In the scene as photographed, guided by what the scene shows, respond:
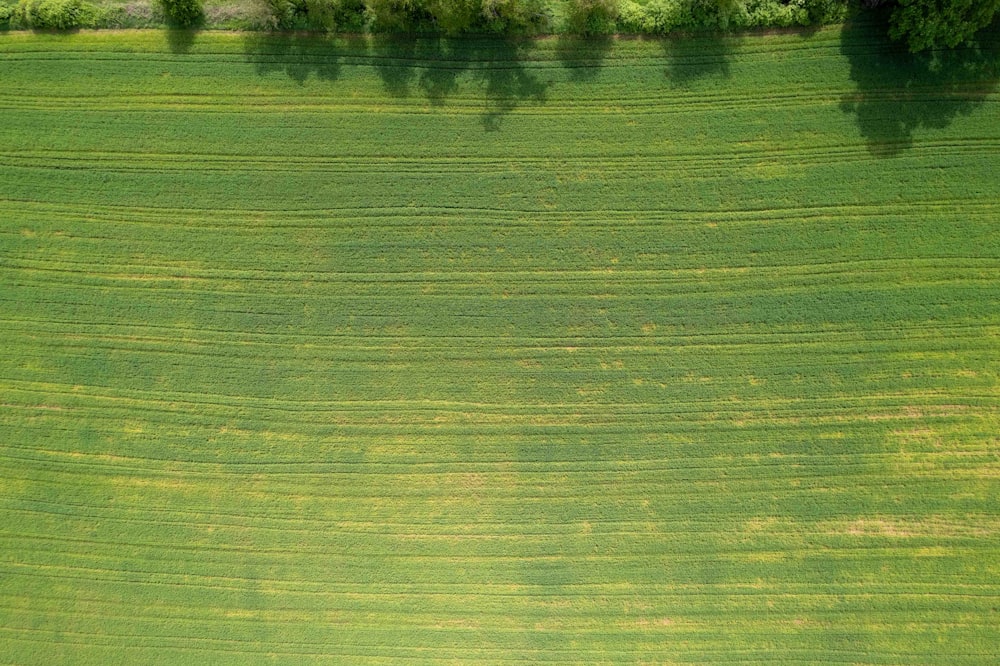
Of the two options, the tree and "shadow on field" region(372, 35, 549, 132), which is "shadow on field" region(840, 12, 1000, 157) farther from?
"shadow on field" region(372, 35, 549, 132)

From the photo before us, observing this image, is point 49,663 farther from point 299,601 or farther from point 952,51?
point 952,51

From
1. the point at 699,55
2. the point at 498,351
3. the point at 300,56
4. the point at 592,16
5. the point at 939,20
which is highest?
the point at 592,16

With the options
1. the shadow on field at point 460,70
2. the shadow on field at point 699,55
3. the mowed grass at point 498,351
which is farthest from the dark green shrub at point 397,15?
the shadow on field at point 699,55

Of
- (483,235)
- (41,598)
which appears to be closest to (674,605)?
(483,235)

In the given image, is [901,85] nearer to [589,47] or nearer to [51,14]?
[589,47]

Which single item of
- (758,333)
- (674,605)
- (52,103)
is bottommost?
(674,605)

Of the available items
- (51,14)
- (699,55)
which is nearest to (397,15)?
(699,55)
